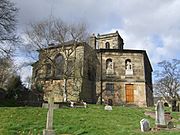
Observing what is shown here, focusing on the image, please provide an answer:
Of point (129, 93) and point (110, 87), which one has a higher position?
point (110, 87)

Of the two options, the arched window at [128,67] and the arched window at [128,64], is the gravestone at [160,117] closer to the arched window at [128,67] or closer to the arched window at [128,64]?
the arched window at [128,67]

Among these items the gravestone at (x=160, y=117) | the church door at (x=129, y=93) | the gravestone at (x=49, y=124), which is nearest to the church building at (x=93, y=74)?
the church door at (x=129, y=93)

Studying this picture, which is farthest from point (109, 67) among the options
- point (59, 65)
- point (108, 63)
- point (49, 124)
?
point (49, 124)

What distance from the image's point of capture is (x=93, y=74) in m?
38.8

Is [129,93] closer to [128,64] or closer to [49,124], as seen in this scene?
[128,64]

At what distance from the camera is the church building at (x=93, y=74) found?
116 feet

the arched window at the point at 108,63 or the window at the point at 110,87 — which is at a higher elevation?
the arched window at the point at 108,63

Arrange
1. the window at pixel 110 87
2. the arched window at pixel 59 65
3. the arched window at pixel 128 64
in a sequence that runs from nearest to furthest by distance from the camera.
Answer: the arched window at pixel 59 65, the window at pixel 110 87, the arched window at pixel 128 64

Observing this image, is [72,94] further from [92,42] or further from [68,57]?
[92,42]

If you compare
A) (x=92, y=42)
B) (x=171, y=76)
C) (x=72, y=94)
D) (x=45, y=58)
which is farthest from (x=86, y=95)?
(x=171, y=76)

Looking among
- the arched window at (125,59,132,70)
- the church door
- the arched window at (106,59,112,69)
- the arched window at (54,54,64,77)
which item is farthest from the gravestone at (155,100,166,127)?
the arched window at (106,59,112,69)

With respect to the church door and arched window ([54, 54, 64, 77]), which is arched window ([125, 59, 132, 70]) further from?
arched window ([54, 54, 64, 77])

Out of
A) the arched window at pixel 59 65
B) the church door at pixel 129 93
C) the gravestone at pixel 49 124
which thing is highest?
the arched window at pixel 59 65

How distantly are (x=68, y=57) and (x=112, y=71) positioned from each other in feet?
26.2
